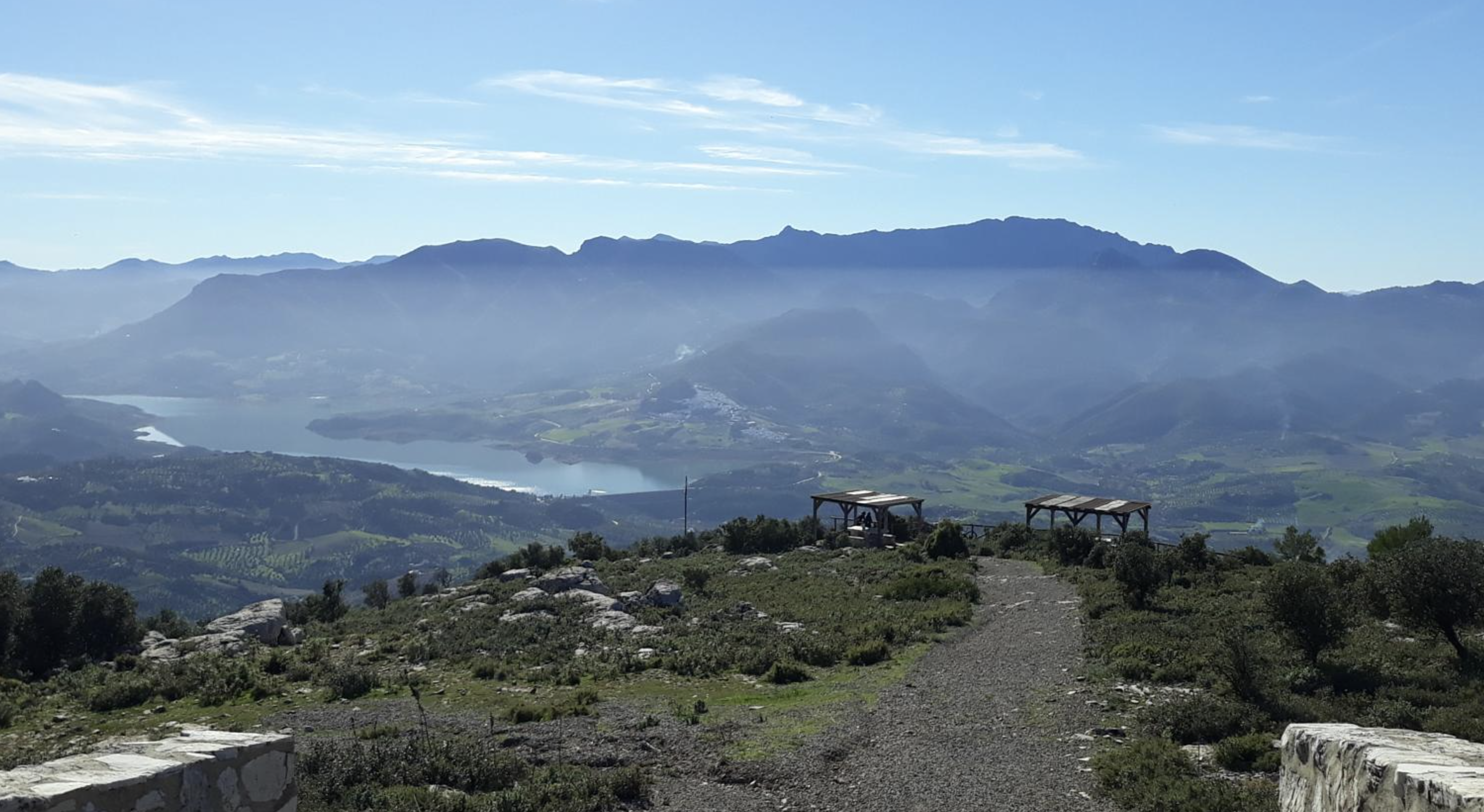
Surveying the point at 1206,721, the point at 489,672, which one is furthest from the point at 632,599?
the point at 1206,721

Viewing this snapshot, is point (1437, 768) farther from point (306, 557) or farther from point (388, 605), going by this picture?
point (306, 557)

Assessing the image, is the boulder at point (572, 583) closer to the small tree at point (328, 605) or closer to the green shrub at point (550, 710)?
the small tree at point (328, 605)

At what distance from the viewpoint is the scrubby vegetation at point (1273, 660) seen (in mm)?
12289

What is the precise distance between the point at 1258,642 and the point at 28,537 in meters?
179

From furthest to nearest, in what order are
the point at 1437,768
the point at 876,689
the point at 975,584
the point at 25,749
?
the point at 975,584
the point at 876,689
the point at 25,749
the point at 1437,768

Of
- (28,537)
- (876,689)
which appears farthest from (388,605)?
(28,537)

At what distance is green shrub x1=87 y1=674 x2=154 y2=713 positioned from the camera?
18.4 m

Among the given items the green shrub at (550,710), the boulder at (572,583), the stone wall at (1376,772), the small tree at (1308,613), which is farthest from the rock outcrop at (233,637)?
the stone wall at (1376,772)

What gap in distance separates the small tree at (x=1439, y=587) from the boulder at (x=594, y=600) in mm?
18277

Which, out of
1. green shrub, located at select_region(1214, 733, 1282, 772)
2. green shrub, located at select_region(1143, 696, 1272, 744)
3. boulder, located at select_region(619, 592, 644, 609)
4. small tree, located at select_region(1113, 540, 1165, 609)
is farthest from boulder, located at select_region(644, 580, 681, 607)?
green shrub, located at select_region(1214, 733, 1282, 772)

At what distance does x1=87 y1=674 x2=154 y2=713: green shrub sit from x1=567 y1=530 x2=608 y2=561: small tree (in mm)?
24258

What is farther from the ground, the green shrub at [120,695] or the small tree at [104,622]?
the green shrub at [120,695]

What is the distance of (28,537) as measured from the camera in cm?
15288

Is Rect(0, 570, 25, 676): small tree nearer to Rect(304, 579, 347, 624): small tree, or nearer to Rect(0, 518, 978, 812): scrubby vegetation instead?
Rect(0, 518, 978, 812): scrubby vegetation
